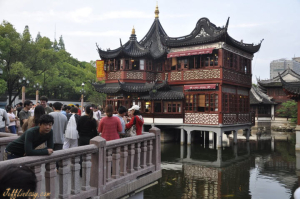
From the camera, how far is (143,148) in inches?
281

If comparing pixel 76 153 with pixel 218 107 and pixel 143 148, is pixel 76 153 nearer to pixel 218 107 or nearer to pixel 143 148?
pixel 143 148

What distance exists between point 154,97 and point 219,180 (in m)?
12.5

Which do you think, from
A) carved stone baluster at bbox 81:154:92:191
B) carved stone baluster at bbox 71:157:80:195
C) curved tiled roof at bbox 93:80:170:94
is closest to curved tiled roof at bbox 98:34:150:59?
curved tiled roof at bbox 93:80:170:94

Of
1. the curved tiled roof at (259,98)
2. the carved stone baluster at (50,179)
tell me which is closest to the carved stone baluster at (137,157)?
the carved stone baluster at (50,179)

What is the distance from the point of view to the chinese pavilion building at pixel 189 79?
76.0ft

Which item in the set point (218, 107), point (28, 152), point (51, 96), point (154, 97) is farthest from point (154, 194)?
point (51, 96)

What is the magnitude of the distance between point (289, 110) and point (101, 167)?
37.7m

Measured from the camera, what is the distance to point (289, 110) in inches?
1500

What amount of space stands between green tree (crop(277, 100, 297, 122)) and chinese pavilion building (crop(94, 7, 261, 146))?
467 inches

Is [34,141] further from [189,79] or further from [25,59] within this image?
[25,59]

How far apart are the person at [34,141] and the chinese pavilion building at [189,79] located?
1935 cm

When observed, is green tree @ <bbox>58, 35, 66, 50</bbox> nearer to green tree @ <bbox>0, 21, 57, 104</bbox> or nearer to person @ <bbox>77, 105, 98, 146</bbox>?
green tree @ <bbox>0, 21, 57, 104</bbox>

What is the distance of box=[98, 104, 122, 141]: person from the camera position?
22.7ft

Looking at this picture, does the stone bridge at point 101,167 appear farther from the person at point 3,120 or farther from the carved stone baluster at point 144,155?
the person at point 3,120
